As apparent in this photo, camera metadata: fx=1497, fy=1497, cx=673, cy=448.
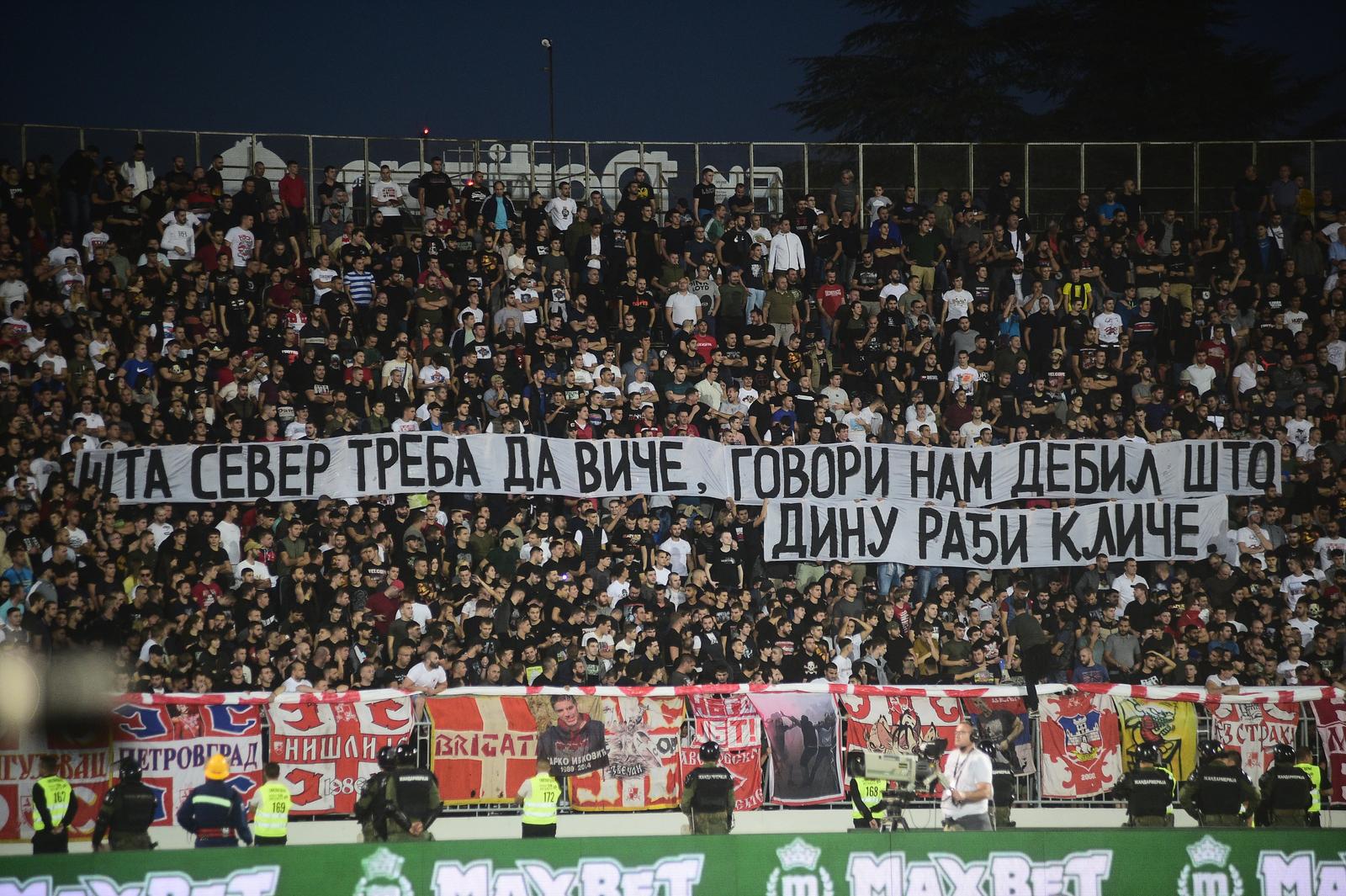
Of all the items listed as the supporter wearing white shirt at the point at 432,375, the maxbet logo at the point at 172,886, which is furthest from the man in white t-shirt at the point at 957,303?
the maxbet logo at the point at 172,886

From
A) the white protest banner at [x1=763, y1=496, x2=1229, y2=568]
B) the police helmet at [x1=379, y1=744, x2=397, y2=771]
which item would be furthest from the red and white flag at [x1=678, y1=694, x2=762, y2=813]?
the white protest banner at [x1=763, y1=496, x2=1229, y2=568]

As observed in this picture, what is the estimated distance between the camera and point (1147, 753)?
15.8 meters

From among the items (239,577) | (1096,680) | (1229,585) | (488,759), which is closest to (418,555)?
(239,577)

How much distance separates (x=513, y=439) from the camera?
20.7 meters

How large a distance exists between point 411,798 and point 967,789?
5.19 meters

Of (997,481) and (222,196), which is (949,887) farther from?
(222,196)

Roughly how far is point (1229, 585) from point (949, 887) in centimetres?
970

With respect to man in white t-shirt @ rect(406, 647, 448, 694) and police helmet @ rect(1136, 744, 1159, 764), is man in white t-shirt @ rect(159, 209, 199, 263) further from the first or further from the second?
police helmet @ rect(1136, 744, 1159, 764)

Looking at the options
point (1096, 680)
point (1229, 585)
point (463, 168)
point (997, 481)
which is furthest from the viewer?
point (463, 168)

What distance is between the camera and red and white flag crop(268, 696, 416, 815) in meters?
15.3

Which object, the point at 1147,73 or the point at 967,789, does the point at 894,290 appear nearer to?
the point at 967,789

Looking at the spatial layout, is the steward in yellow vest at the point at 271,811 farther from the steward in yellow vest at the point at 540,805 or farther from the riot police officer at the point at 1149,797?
the riot police officer at the point at 1149,797

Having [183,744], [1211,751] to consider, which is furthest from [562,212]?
[1211,751]

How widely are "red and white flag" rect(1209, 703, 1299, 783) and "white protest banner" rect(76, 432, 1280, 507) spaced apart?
576cm
